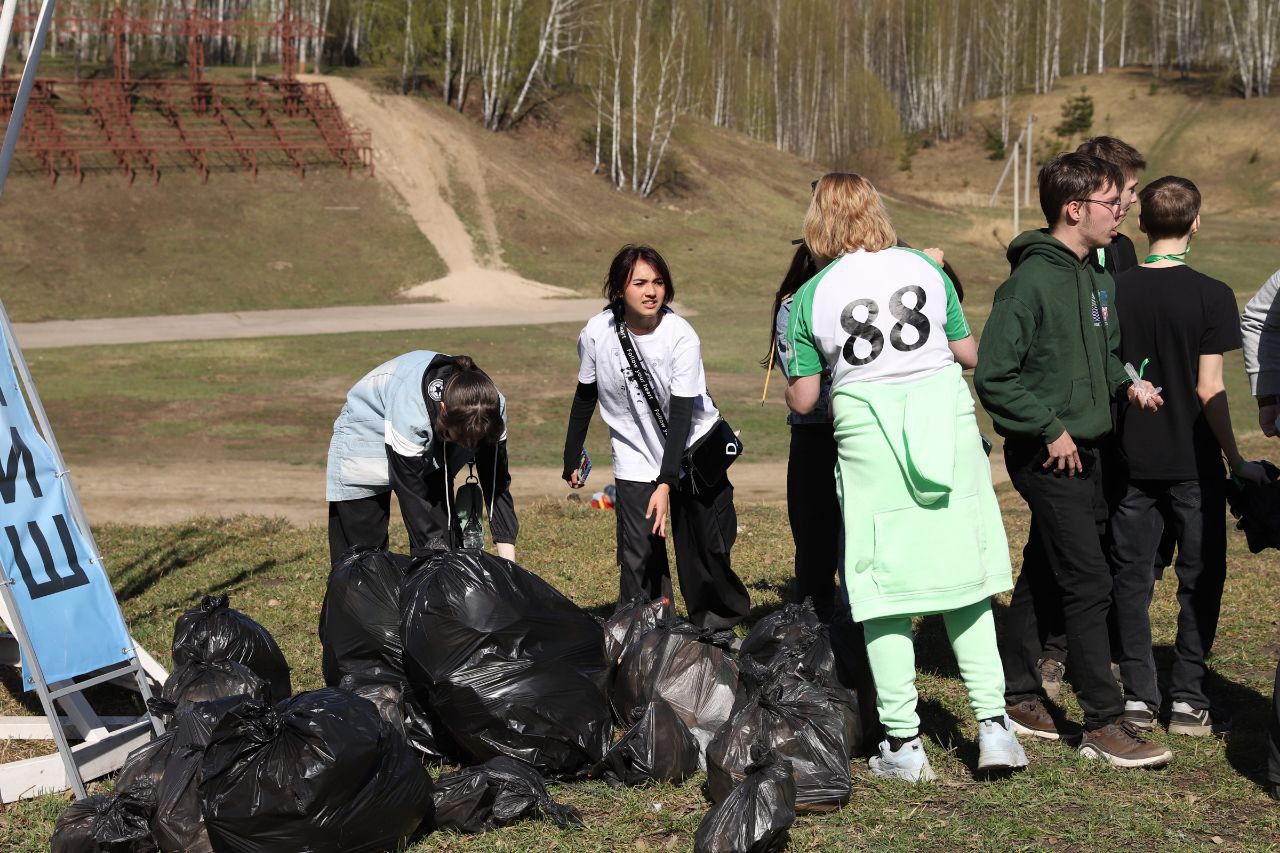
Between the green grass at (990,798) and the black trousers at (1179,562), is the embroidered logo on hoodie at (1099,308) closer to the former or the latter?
the black trousers at (1179,562)

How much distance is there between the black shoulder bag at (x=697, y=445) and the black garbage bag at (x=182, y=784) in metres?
1.99

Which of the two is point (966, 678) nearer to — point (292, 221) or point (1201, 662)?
point (1201, 662)

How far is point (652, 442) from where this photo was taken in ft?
17.3

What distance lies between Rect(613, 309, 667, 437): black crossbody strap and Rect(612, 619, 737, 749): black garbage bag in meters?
1.00

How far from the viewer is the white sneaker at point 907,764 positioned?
13.0 ft

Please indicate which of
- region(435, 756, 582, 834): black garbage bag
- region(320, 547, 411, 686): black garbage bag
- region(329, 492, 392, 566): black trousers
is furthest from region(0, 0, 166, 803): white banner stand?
region(435, 756, 582, 834): black garbage bag

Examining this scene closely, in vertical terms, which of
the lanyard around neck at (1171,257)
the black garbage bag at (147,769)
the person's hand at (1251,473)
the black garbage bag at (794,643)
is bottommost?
the black garbage bag at (147,769)

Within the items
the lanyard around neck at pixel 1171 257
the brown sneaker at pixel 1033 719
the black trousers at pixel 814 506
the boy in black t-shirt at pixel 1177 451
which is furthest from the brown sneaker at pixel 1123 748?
the lanyard around neck at pixel 1171 257

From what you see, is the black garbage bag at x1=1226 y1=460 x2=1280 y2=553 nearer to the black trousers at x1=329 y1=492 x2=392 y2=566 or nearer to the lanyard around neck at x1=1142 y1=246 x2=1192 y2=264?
the lanyard around neck at x1=1142 y1=246 x2=1192 y2=264

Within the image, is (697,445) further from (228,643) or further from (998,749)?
(228,643)

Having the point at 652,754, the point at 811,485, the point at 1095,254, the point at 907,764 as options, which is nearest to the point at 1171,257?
the point at 1095,254

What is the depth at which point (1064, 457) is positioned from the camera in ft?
13.4

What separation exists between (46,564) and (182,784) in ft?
3.95

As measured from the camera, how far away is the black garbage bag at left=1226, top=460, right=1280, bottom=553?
4379 mm
